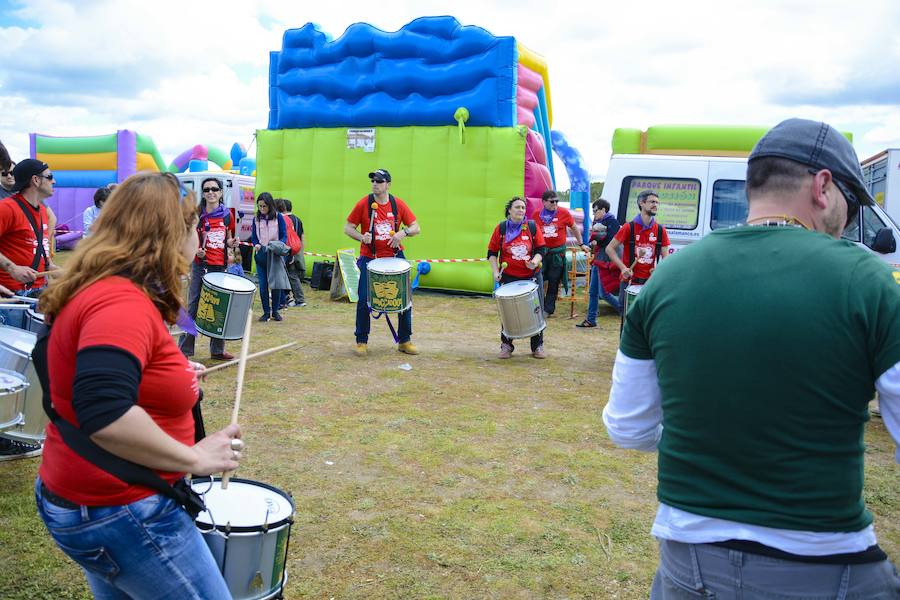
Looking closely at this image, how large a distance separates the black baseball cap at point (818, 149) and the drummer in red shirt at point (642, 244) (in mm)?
6293

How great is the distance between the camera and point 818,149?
5.13 ft

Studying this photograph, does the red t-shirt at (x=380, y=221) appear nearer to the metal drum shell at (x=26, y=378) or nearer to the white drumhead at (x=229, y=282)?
the white drumhead at (x=229, y=282)

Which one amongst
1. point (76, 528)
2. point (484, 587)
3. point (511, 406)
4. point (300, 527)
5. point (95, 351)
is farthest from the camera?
point (511, 406)

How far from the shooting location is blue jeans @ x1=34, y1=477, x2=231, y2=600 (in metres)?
1.78

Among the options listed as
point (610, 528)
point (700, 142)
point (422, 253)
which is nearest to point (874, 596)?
point (610, 528)

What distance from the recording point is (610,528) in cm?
410

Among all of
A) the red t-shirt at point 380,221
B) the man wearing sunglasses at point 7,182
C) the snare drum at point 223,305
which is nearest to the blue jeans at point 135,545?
the man wearing sunglasses at point 7,182

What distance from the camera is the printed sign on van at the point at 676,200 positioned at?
10180 millimetres

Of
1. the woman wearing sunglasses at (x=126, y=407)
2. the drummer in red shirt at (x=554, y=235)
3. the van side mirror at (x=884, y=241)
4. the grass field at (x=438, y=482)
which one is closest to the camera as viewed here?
the woman wearing sunglasses at (x=126, y=407)

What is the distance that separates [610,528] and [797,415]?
9.32ft

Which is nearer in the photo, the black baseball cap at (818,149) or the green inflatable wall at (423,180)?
the black baseball cap at (818,149)

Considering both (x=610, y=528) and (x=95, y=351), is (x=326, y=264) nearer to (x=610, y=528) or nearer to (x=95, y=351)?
(x=610, y=528)

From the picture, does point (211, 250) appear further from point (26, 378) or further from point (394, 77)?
point (394, 77)

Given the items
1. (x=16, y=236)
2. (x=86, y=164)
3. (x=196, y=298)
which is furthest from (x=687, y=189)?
(x=86, y=164)
